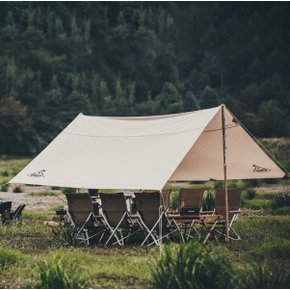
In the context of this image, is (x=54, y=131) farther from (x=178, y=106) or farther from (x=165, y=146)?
(x=165, y=146)

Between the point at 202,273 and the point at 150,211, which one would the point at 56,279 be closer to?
the point at 202,273

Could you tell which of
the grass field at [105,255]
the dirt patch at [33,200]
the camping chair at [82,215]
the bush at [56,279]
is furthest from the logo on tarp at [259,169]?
the dirt patch at [33,200]

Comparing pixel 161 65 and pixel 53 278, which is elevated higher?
pixel 161 65

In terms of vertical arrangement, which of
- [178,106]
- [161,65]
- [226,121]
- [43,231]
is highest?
[161,65]

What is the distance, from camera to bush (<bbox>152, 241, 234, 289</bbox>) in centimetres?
839

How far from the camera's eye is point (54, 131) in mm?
70562

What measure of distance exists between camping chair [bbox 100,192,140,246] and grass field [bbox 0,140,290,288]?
38 centimetres

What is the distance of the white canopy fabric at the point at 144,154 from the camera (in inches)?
485

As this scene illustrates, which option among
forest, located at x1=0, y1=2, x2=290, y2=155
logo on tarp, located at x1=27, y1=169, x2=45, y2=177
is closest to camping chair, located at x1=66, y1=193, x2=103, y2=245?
logo on tarp, located at x1=27, y1=169, x2=45, y2=177

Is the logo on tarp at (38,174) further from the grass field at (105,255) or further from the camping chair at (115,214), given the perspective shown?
the camping chair at (115,214)

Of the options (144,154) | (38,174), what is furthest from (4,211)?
(144,154)

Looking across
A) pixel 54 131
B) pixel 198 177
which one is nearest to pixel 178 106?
pixel 54 131

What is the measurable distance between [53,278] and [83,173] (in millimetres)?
4829

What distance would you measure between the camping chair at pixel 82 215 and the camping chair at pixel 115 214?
29 centimetres
